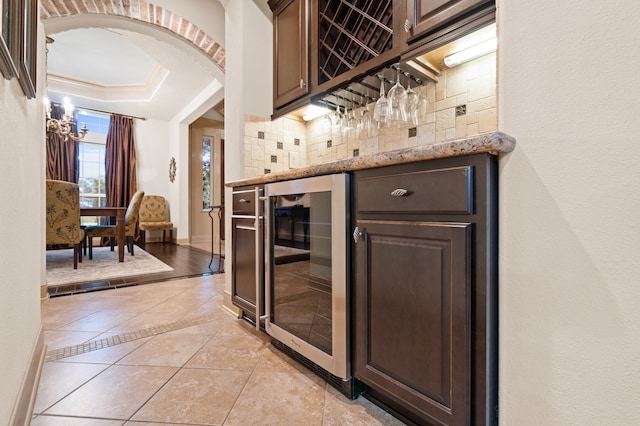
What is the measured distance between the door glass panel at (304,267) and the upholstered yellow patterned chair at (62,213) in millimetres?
3311

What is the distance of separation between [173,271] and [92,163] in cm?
436

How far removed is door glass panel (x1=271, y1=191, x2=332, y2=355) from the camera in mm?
1271

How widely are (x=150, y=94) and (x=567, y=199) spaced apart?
252 inches

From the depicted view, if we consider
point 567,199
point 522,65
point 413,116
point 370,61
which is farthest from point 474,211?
point 370,61

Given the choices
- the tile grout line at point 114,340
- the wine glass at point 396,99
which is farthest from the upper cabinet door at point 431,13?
the tile grout line at point 114,340

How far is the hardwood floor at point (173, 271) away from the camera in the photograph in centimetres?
280

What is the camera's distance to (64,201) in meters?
3.41

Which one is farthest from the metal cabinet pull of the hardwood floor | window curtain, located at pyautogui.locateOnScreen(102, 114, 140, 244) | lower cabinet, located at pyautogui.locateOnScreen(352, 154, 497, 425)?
window curtain, located at pyautogui.locateOnScreen(102, 114, 140, 244)

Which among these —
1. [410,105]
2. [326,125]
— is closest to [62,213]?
[326,125]

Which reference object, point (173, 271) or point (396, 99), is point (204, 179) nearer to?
point (173, 271)

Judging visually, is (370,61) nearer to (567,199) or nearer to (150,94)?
(567,199)

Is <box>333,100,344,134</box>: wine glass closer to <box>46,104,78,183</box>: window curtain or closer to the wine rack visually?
the wine rack

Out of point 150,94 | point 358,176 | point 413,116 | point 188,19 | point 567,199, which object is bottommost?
point 567,199

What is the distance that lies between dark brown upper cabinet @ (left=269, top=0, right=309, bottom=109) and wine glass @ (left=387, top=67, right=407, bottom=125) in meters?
0.65
